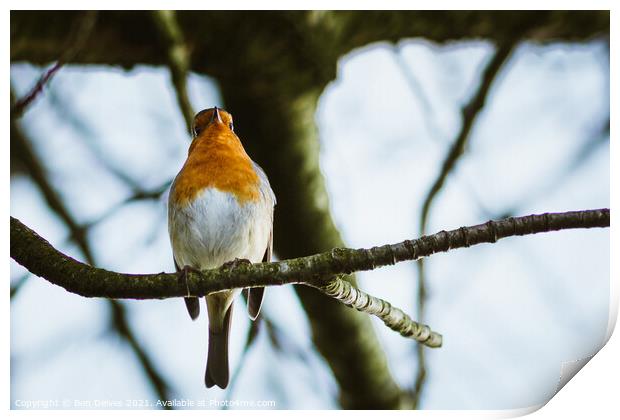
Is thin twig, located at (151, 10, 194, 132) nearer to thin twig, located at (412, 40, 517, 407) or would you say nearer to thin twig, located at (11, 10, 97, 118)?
thin twig, located at (11, 10, 97, 118)

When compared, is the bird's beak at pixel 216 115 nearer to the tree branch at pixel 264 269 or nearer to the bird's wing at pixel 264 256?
the bird's wing at pixel 264 256

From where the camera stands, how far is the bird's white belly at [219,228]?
54.6 inches

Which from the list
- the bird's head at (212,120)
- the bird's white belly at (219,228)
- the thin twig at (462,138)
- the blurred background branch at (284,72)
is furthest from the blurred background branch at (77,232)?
the thin twig at (462,138)

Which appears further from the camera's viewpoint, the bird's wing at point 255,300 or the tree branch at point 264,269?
the bird's wing at point 255,300

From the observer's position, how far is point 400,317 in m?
1.27

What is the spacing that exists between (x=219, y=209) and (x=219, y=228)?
40 mm

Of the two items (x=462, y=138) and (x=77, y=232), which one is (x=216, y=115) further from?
(x=462, y=138)

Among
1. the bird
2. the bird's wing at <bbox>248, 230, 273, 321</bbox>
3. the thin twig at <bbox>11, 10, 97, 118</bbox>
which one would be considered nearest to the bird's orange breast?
the bird

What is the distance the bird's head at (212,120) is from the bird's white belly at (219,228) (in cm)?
14

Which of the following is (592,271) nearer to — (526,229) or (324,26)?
(526,229)

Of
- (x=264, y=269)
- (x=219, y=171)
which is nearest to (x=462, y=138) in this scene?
(x=219, y=171)

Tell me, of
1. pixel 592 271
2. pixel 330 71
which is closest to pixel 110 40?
pixel 330 71

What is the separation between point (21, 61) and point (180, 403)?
0.81 metres

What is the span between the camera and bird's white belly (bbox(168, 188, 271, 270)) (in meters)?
1.39
